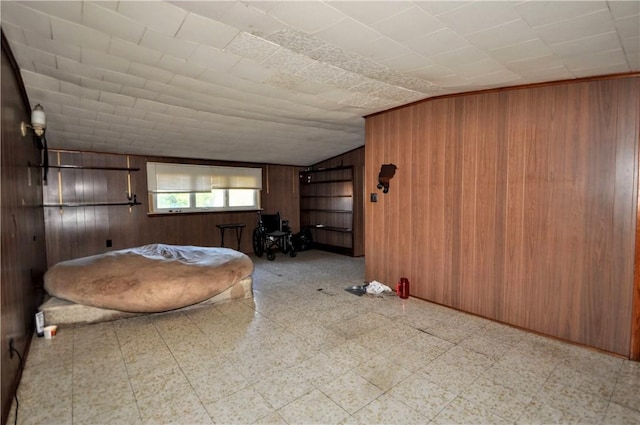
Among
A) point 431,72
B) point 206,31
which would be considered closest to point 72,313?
point 206,31

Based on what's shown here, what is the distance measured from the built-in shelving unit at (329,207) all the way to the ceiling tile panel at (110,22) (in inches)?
206

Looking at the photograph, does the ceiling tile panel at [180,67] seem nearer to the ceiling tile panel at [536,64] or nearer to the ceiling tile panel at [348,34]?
the ceiling tile panel at [348,34]

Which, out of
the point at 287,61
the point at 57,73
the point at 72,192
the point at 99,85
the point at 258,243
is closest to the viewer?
the point at 287,61

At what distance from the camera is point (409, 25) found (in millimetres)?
2020

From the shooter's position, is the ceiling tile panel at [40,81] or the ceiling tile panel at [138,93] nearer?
the ceiling tile panel at [40,81]

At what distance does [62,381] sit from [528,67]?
169 inches

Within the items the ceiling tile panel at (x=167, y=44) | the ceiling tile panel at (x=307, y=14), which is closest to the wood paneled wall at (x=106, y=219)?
the ceiling tile panel at (x=167, y=44)

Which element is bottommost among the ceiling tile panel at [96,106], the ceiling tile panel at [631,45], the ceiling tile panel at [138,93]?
the ceiling tile panel at [631,45]

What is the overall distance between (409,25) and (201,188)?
5.78 meters

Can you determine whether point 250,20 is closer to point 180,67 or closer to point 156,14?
point 156,14

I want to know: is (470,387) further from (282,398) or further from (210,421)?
(210,421)

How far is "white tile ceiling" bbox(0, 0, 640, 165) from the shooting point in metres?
1.85

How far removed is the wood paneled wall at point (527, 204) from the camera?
255cm

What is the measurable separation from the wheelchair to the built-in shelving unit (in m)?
0.88
